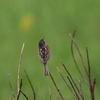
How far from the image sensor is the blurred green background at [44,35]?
7211 mm

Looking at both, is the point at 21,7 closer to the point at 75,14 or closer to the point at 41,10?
the point at 41,10

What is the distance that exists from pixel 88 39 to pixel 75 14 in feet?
3.03

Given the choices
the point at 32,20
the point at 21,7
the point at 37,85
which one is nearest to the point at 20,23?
the point at 32,20

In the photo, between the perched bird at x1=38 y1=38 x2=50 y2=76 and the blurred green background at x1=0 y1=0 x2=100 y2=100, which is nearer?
the perched bird at x1=38 y1=38 x2=50 y2=76

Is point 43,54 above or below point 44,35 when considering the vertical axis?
below

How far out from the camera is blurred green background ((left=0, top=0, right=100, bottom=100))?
721 cm

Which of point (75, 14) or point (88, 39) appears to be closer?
point (88, 39)

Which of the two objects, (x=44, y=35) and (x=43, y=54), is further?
(x=44, y=35)

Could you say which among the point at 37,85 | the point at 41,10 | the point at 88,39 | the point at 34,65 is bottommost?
the point at 37,85

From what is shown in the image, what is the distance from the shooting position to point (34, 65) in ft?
25.2

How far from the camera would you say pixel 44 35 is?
28.1 feet

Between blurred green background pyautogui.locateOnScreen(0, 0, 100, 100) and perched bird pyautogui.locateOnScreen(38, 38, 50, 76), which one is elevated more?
blurred green background pyautogui.locateOnScreen(0, 0, 100, 100)

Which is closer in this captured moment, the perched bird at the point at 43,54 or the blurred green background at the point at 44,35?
the perched bird at the point at 43,54

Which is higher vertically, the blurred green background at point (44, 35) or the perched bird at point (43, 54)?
the blurred green background at point (44, 35)
